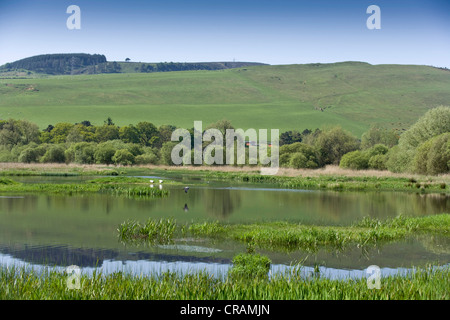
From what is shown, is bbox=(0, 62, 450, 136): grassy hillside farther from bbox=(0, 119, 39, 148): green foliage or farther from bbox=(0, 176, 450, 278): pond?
bbox=(0, 176, 450, 278): pond

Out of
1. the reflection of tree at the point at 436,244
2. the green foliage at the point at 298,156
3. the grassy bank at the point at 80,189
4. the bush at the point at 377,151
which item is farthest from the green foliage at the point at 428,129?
the reflection of tree at the point at 436,244

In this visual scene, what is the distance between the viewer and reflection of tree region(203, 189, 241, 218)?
98.6 feet

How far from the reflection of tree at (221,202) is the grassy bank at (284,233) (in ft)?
16.1

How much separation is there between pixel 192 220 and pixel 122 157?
5968cm

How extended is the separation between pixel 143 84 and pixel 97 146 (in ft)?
343

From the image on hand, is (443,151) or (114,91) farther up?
(114,91)

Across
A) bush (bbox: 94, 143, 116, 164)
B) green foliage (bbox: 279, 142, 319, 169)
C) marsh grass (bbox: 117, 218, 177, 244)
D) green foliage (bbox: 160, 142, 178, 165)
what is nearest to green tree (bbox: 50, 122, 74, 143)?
bush (bbox: 94, 143, 116, 164)

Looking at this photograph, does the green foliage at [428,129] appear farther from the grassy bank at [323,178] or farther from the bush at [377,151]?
the grassy bank at [323,178]

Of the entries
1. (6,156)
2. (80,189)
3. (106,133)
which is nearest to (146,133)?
(106,133)

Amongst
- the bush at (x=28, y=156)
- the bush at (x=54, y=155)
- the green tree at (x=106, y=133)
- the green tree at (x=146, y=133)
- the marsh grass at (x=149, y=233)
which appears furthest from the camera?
the green tree at (x=146, y=133)

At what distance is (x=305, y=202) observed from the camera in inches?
1438

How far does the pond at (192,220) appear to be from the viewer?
1727cm
